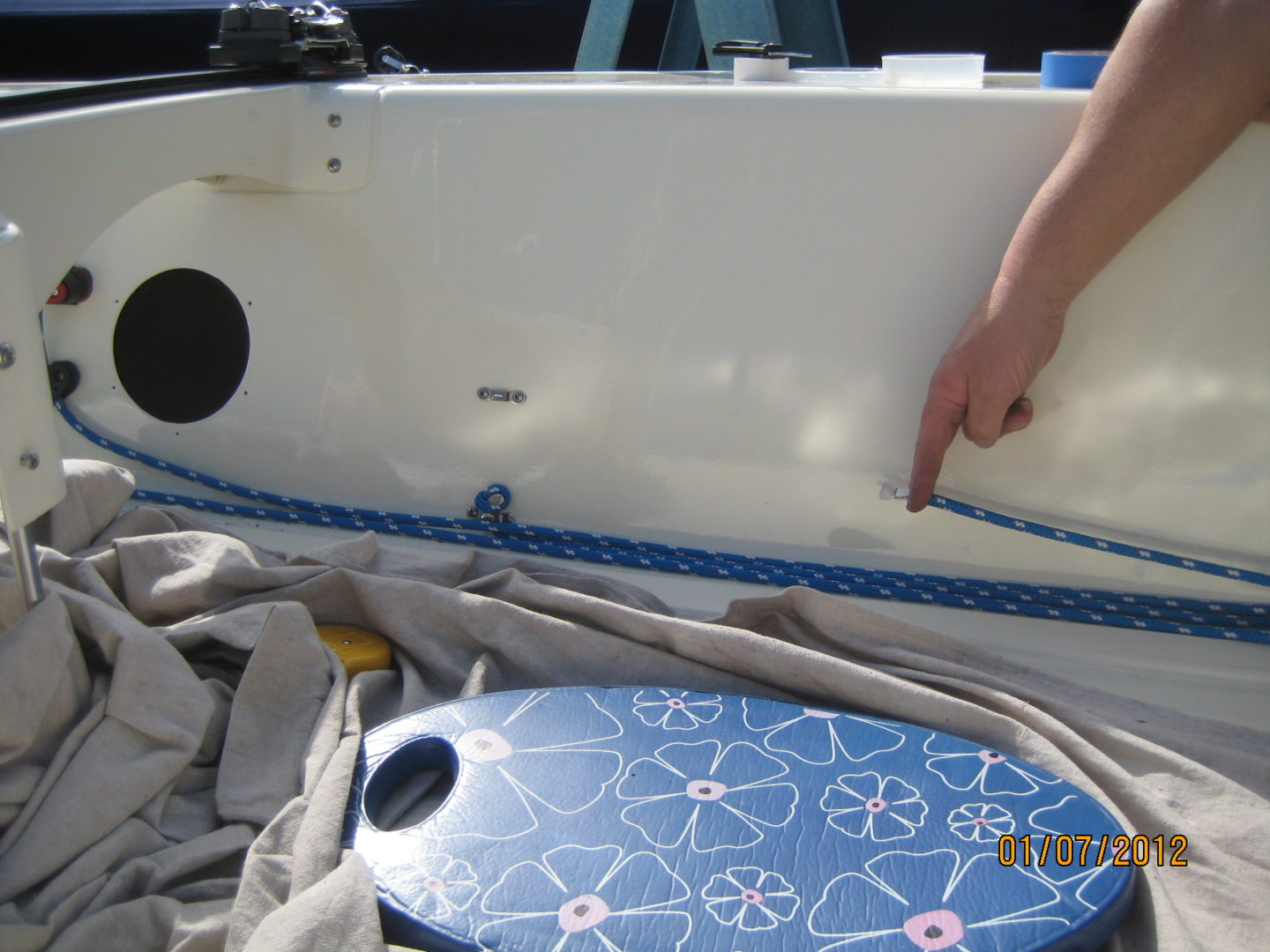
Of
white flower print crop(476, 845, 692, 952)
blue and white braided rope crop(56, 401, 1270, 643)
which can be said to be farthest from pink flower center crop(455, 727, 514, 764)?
blue and white braided rope crop(56, 401, 1270, 643)

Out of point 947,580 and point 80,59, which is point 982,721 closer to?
point 947,580

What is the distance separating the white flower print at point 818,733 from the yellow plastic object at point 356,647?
1.13 feet

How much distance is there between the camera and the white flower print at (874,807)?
0.80 meters

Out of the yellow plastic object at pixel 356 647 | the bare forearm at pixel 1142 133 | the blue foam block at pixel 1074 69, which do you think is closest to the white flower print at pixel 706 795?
the yellow plastic object at pixel 356 647

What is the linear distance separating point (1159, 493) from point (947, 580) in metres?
0.22

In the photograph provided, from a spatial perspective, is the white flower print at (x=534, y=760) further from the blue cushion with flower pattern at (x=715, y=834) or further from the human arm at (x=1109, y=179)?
the human arm at (x=1109, y=179)

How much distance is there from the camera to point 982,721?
3.01 ft

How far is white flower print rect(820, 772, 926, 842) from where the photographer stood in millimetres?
800

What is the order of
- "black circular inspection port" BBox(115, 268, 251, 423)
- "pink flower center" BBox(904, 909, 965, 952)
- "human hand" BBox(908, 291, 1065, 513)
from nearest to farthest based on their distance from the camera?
"pink flower center" BBox(904, 909, 965, 952) → "human hand" BBox(908, 291, 1065, 513) → "black circular inspection port" BBox(115, 268, 251, 423)

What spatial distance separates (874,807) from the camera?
0.82m

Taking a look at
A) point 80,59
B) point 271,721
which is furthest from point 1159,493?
point 80,59

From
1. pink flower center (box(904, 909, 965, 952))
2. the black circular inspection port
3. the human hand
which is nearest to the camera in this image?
pink flower center (box(904, 909, 965, 952))

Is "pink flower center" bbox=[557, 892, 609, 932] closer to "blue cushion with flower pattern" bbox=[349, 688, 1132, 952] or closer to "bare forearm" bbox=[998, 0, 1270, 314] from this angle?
"blue cushion with flower pattern" bbox=[349, 688, 1132, 952]
